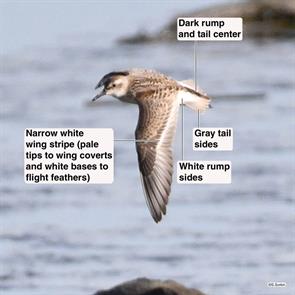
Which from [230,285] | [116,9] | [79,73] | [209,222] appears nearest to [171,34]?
[116,9]

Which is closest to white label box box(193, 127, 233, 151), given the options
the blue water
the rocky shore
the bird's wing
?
the bird's wing

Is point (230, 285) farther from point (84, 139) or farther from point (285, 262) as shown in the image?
point (84, 139)

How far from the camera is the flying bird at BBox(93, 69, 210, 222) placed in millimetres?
5391

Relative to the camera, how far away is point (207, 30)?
5555 millimetres

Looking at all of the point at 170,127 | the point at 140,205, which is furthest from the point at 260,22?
the point at 170,127

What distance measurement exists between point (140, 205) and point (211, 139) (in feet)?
8.18

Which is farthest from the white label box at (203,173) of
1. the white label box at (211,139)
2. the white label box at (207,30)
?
the white label box at (207,30)

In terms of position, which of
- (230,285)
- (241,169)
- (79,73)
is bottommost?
(230,285)

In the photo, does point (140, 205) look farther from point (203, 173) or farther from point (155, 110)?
point (203, 173)

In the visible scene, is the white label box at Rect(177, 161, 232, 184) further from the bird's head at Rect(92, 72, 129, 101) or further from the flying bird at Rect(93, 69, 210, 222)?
the bird's head at Rect(92, 72, 129, 101)

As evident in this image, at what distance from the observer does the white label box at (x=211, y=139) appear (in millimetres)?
5371

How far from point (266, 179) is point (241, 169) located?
0.30 metres

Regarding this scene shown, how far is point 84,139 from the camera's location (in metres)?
5.34

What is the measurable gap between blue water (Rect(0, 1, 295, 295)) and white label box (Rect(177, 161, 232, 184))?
1.27 m
